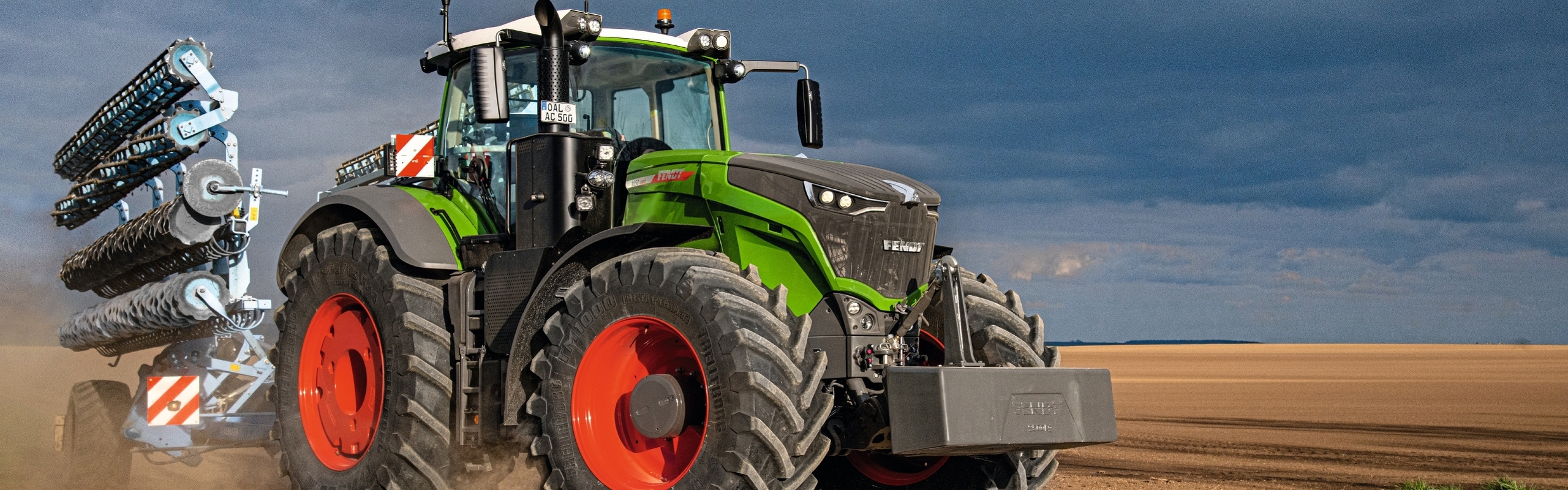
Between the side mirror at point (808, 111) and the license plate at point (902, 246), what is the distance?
5.24 ft

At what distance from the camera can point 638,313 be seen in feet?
18.3

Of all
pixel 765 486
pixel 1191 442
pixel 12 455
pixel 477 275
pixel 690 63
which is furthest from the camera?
pixel 1191 442

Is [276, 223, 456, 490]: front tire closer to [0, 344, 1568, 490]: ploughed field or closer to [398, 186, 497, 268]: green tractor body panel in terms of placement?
[398, 186, 497, 268]: green tractor body panel

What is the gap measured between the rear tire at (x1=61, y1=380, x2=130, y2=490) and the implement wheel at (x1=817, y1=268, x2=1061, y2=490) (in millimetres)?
6521

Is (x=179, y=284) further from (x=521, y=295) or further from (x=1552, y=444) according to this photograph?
(x=1552, y=444)

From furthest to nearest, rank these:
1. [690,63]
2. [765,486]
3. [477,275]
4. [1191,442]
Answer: [1191,442] → [690,63] → [477,275] → [765,486]

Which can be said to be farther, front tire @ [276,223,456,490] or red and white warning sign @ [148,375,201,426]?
red and white warning sign @ [148,375,201,426]

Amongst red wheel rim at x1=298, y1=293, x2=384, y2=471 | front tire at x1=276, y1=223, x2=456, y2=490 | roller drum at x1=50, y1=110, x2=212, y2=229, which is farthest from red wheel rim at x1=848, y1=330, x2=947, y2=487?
roller drum at x1=50, y1=110, x2=212, y2=229

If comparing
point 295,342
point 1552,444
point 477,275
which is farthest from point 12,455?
point 1552,444

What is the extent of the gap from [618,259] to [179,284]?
248 inches

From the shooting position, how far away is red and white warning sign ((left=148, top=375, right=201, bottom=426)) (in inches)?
370

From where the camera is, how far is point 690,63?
756cm

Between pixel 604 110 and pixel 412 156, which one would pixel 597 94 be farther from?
pixel 412 156

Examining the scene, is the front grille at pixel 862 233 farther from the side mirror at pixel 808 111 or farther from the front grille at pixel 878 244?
the side mirror at pixel 808 111
